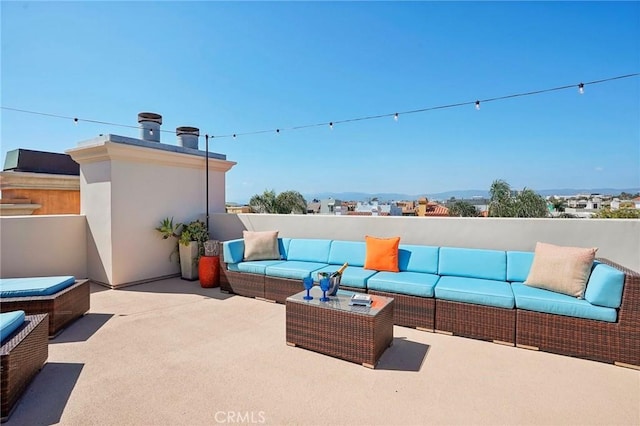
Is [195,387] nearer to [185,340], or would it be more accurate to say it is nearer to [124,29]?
[185,340]

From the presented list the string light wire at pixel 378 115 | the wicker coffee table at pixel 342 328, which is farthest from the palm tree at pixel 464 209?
the wicker coffee table at pixel 342 328

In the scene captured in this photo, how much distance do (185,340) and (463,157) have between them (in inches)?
638

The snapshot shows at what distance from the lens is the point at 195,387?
86.0 inches

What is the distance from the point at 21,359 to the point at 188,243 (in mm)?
3623

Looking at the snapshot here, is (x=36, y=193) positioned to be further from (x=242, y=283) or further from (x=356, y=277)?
(x=356, y=277)

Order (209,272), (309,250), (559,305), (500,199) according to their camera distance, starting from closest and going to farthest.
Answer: (559,305)
(309,250)
(209,272)
(500,199)

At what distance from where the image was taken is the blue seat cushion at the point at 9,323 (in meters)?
2.07

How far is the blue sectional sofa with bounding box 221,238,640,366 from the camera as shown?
2.56m

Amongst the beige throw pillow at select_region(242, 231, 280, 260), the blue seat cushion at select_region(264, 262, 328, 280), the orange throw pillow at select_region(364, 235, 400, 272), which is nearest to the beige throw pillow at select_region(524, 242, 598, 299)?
the orange throw pillow at select_region(364, 235, 400, 272)

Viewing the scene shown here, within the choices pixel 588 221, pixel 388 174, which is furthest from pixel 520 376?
pixel 388 174

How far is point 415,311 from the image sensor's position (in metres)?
3.33

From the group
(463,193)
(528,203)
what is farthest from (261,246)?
(463,193)

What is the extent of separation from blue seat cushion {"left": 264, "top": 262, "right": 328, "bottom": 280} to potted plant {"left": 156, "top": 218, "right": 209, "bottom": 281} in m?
2.01

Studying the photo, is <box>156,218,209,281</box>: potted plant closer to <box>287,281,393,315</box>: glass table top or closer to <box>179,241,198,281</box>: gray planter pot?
<box>179,241,198,281</box>: gray planter pot
